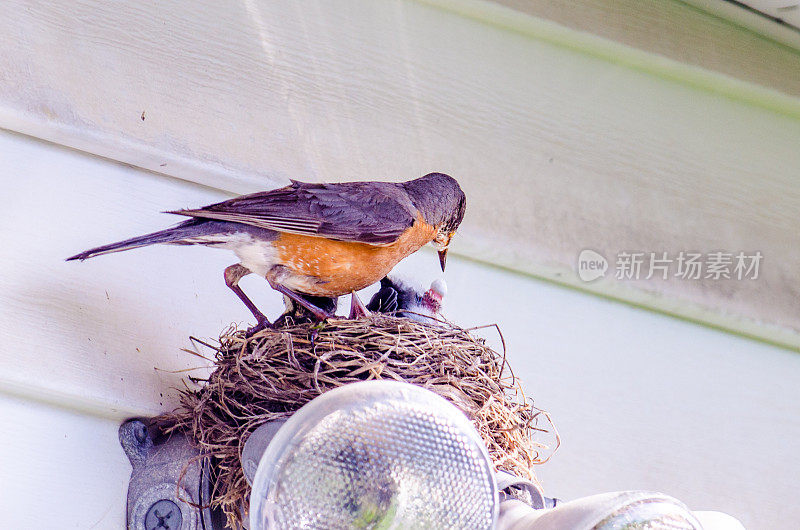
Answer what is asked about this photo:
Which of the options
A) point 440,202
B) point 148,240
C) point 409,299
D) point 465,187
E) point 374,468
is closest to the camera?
point 374,468

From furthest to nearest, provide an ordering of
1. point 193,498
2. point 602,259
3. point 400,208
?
1. point 602,259
2. point 400,208
3. point 193,498

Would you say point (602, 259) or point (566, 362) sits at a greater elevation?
point (602, 259)

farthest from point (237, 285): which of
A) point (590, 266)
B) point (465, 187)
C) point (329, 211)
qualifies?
point (590, 266)

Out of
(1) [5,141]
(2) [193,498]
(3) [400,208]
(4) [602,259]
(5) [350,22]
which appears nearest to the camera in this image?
(2) [193,498]

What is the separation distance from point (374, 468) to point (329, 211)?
88cm

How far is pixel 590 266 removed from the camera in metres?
2.27

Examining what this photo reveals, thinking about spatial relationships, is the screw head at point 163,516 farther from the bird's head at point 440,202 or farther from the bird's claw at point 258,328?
the bird's head at point 440,202

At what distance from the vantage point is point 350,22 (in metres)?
2.13

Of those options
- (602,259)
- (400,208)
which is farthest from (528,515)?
(602,259)

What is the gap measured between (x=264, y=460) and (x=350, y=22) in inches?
57.0

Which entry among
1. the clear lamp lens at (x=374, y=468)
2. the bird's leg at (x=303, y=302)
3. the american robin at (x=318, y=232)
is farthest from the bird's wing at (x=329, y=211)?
the clear lamp lens at (x=374, y=468)

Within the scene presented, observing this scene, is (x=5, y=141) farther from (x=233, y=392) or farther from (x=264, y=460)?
(x=264, y=460)

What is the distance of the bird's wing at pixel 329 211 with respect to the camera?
5.47ft

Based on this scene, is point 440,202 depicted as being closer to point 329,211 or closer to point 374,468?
point 329,211
